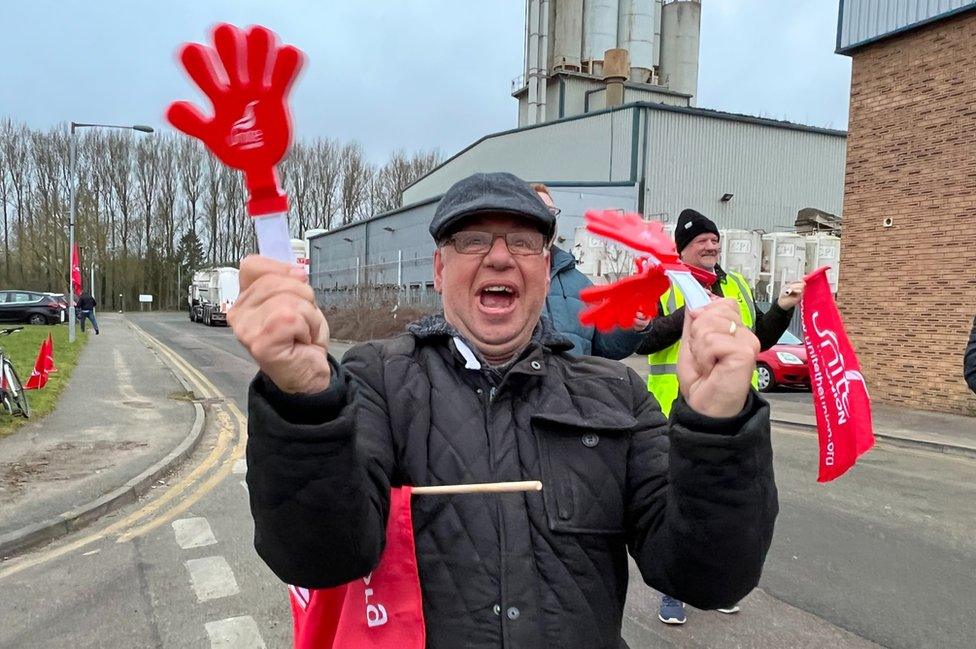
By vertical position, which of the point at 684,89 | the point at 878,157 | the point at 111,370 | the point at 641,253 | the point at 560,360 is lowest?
the point at 111,370

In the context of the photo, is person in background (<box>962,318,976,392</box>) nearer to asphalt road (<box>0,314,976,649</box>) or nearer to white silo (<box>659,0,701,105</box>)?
asphalt road (<box>0,314,976,649</box>)

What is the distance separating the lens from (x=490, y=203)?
1.46 metres

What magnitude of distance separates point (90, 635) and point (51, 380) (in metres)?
9.80

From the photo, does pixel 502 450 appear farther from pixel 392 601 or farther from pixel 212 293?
pixel 212 293

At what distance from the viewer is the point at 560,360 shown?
63.5 inches

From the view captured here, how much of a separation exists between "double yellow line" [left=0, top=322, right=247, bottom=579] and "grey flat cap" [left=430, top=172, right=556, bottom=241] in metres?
3.50

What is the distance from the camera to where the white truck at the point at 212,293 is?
37862mm

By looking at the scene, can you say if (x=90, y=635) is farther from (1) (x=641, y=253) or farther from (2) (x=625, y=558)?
(1) (x=641, y=253)

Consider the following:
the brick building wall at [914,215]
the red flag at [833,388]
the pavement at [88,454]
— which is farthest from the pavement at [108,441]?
the red flag at [833,388]

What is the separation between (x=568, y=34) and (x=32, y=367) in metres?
32.8

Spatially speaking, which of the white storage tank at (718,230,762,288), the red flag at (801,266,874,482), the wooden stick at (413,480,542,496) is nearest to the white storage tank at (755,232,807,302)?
the white storage tank at (718,230,762,288)

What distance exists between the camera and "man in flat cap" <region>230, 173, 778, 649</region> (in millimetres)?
1162

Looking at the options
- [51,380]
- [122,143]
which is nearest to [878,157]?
[51,380]

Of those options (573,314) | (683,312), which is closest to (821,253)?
(683,312)
